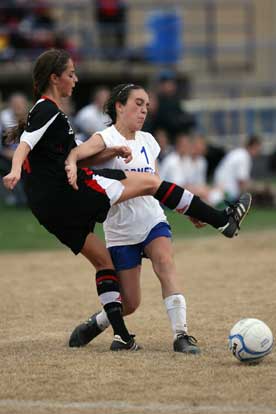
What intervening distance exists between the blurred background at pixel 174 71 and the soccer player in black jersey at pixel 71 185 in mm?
11961

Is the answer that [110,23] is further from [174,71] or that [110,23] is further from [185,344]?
[185,344]

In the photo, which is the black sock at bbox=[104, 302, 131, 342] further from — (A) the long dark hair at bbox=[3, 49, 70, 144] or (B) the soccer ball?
(A) the long dark hair at bbox=[3, 49, 70, 144]

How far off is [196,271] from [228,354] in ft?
16.5

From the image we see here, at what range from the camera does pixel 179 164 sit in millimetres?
20531

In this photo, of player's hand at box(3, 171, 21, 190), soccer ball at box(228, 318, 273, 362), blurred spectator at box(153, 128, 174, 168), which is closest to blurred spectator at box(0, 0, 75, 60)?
blurred spectator at box(153, 128, 174, 168)

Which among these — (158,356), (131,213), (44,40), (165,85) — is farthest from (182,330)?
(44,40)

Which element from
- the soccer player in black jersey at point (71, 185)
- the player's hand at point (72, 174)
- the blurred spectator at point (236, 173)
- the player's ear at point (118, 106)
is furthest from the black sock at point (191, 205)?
the blurred spectator at point (236, 173)

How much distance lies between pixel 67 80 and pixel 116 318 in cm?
166

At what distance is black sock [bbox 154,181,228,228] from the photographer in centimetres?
735

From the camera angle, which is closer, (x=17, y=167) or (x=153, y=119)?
(x=17, y=167)

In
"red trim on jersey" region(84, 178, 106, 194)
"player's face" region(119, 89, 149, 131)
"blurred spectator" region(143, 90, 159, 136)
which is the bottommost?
"blurred spectator" region(143, 90, 159, 136)

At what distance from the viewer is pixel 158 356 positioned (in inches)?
292

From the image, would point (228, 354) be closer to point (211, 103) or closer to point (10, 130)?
point (10, 130)

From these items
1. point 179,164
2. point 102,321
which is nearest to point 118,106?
point 102,321
